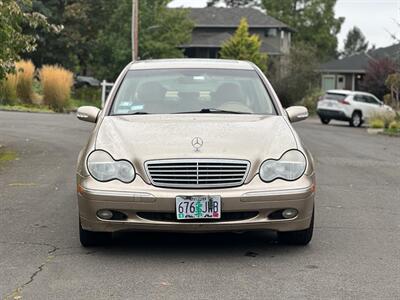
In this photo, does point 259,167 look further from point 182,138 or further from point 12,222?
point 12,222

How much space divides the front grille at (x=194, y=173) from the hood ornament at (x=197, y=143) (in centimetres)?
14

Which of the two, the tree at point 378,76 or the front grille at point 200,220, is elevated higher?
the front grille at point 200,220

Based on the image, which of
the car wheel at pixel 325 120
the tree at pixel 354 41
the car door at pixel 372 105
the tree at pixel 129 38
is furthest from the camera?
the tree at pixel 354 41

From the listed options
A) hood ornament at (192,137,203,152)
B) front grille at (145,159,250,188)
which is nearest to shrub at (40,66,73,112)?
hood ornament at (192,137,203,152)

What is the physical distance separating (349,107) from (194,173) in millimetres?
26045

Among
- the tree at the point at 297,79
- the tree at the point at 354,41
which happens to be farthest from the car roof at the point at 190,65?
the tree at the point at 354,41

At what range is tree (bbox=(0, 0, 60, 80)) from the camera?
1134cm

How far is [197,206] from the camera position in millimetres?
5383

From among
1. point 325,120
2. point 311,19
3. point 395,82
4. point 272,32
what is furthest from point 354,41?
point 395,82

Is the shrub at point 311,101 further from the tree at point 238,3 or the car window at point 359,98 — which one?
the tree at point 238,3

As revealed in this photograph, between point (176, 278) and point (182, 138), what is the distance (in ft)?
3.86

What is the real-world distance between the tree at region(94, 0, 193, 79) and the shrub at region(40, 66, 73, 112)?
16.8m

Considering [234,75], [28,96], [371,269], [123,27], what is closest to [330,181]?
[234,75]

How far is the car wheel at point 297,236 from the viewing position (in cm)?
596
